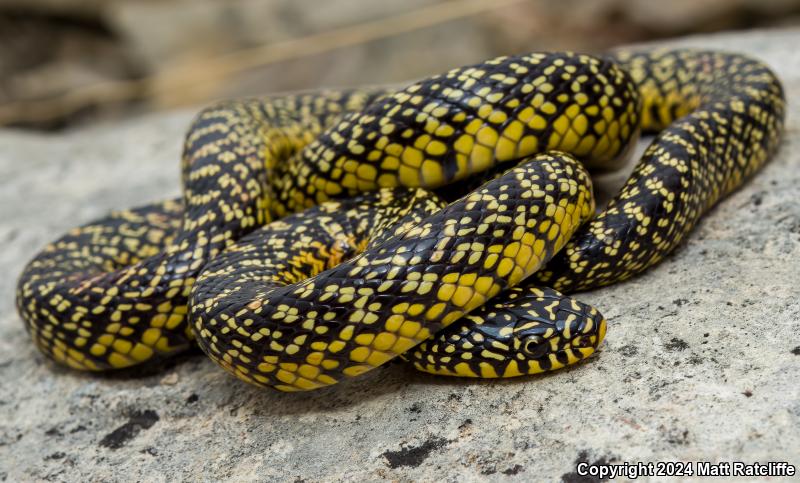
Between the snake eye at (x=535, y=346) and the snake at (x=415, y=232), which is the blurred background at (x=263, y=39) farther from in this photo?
the snake eye at (x=535, y=346)

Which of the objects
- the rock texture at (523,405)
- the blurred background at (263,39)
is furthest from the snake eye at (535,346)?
the blurred background at (263,39)

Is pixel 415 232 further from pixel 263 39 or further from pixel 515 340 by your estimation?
pixel 263 39

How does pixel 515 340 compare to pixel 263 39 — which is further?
pixel 263 39

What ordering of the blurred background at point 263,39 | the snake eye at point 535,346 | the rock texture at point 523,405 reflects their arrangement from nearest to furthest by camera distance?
the rock texture at point 523,405 < the snake eye at point 535,346 < the blurred background at point 263,39

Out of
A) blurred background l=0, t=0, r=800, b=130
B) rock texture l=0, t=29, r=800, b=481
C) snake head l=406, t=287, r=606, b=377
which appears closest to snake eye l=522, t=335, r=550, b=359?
snake head l=406, t=287, r=606, b=377

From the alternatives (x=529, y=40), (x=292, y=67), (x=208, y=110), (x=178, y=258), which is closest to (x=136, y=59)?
(x=292, y=67)

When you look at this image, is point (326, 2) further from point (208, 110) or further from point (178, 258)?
point (178, 258)

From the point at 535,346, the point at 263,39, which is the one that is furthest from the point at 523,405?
the point at 263,39
